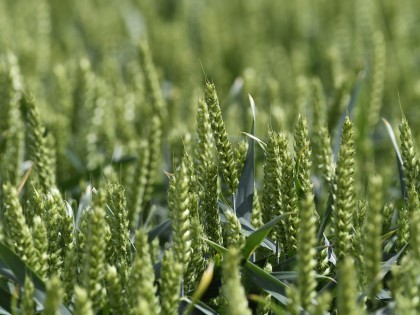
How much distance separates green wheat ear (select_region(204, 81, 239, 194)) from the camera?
1387 millimetres

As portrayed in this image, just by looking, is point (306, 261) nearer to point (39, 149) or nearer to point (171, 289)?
point (171, 289)

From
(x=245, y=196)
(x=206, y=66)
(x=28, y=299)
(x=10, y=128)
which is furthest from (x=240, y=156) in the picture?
(x=206, y=66)

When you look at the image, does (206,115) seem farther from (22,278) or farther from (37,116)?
(37,116)

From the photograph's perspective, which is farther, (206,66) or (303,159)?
(206,66)

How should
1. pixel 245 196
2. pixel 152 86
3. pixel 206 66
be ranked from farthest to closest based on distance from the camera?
1. pixel 206 66
2. pixel 152 86
3. pixel 245 196

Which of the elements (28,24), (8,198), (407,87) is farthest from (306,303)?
(28,24)

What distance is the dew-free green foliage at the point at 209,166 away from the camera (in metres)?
1.14

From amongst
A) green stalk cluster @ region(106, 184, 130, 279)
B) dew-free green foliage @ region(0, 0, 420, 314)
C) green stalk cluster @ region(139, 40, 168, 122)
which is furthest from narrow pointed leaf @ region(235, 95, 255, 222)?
green stalk cluster @ region(139, 40, 168, 122)

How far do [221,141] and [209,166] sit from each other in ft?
0.17

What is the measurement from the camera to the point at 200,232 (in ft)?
4.37

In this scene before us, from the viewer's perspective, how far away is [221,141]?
1391mm

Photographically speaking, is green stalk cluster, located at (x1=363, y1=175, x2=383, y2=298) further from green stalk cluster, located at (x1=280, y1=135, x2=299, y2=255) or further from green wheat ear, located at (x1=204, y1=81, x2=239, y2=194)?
green wheat ear, located at (x1=204, y1=81, x2=239, y2=194)

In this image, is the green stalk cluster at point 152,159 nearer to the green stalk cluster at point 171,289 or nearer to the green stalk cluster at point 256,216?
the green stalk cluster at point 256,216

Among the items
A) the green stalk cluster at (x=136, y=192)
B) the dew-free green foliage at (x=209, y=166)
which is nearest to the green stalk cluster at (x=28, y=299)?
the dew-free green foliage at (x=209, y=166)
